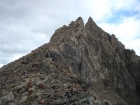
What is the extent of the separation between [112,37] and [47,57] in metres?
34.6

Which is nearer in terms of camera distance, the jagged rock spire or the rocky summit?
the rocky summit

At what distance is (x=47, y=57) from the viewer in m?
27.5

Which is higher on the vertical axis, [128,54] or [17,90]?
[128,54]

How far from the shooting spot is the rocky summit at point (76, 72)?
58.3ft

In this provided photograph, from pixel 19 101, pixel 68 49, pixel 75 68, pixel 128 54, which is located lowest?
pixel 19 101

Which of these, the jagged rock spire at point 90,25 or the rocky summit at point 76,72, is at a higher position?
the jagged rock spire at point 90,25

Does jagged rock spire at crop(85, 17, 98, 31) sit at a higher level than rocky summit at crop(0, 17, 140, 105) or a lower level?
higher

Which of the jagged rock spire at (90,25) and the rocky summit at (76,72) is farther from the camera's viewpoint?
the jagged rock spire at (90,25)

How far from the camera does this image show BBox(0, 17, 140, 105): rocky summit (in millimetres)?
17766

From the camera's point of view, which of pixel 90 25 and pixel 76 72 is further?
pixel 90 25

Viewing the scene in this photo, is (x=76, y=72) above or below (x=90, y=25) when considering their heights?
below

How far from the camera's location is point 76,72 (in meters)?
35.3

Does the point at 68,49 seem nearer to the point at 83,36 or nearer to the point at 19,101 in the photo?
the point at 83,36

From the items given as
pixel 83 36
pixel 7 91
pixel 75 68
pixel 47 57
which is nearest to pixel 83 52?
pixel 83 36
